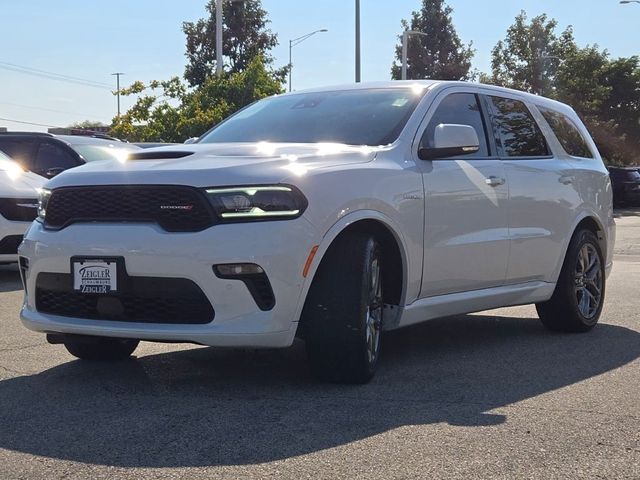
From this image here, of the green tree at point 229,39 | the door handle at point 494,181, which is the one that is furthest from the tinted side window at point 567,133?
the green tree at point 229,39

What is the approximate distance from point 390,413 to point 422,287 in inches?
47.3

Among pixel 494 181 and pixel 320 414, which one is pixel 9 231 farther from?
pixel 320 414

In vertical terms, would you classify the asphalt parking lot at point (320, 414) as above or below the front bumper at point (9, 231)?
below

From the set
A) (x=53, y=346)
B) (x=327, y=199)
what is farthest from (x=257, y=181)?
(x=53, y=346)

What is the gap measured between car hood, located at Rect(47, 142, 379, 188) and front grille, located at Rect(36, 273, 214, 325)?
1.56 ft

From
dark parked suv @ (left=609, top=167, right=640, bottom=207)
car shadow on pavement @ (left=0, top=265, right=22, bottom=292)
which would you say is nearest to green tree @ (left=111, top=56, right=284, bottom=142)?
dark parked suv @ (left=609, top=167, right=640, bottom=207)

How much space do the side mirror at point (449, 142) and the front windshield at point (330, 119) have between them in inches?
8.4

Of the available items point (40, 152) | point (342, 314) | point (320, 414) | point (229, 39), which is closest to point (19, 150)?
point (40, 152)

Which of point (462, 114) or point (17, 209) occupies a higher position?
point (462, 114)

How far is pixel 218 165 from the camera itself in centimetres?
460

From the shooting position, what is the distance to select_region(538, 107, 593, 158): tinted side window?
7.07m

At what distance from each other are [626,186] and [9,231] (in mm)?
25884

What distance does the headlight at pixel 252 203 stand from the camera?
440 centimetres

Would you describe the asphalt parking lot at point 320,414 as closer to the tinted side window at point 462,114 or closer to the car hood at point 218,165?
the car hood at point 218,165
